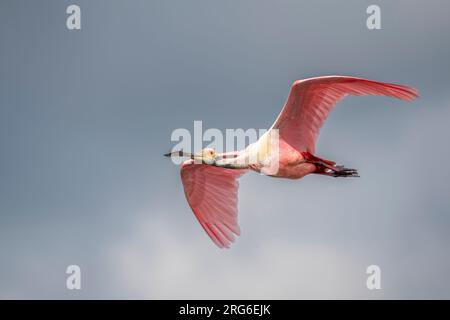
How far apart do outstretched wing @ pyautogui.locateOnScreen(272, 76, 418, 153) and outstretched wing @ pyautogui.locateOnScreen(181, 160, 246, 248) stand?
5.32ft

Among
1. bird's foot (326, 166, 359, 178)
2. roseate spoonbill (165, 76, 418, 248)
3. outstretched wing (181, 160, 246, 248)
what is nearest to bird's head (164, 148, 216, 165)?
roseate spoonbill (165, 76, 418, 248)

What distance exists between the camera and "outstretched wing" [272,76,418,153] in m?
11.4

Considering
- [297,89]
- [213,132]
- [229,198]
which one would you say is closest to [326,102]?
[297,89]

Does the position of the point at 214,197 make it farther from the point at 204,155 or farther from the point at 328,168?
the point at 328,168

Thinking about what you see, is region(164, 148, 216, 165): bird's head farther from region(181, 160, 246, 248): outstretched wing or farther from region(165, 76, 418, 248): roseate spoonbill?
region(181, 160, 246, 248): outstretched wing

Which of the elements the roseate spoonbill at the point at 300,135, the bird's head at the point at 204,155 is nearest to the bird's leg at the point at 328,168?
the roseate spoonbill at the point at 300,135

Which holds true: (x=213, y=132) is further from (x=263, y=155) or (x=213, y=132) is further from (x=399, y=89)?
(x=399, y=89)

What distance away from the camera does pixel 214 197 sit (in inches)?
558

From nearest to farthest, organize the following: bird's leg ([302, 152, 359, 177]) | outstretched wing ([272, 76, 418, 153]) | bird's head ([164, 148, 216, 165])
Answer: outstretched wing ([272, 76, 418, 153]) < bird's leg ([302, 152, 359, 177]) < bird's head ([164, 148, 216, 165])

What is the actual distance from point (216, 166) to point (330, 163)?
68.3 inches

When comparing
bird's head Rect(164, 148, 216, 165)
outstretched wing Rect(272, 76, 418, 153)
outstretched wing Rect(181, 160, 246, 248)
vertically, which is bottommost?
outstretched wing Rect(181, 160, 246, 248)

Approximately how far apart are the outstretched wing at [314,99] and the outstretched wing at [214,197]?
1623 mm

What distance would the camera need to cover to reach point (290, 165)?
12438 millimetres

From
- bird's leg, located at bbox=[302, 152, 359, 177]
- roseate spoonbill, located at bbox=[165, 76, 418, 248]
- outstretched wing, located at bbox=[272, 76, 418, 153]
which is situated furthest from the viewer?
bird's leg, located at bbox=[302, 152, 359, 177]
